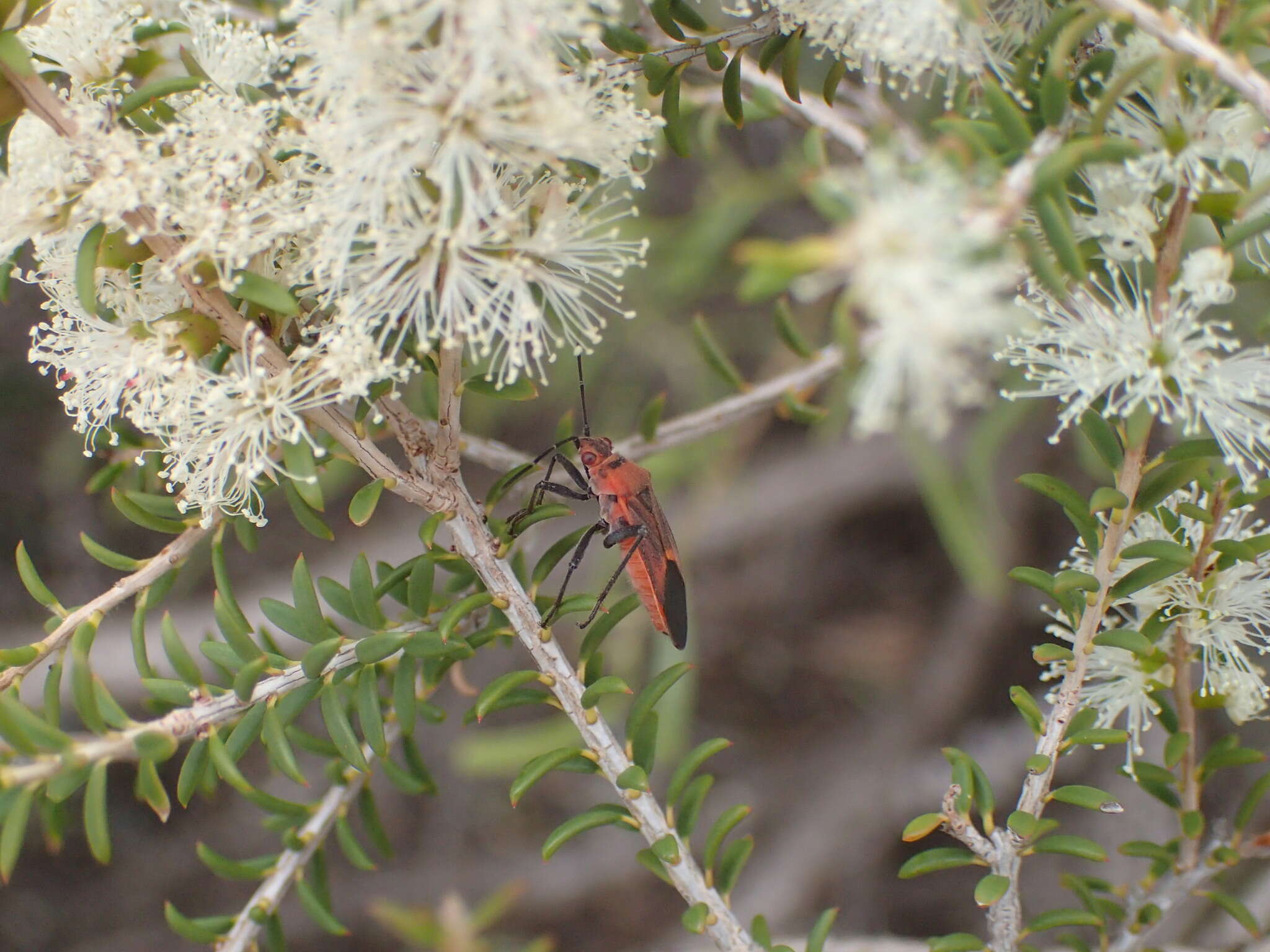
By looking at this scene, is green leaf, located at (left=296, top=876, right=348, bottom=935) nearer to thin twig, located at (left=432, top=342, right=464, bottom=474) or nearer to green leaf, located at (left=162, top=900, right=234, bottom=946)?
green leaf, located at (left=162, top=900, right=234, bottom=946)

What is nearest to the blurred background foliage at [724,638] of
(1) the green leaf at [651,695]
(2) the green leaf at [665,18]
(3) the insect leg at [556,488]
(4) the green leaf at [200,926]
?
(3) the insect leg at [556,488]

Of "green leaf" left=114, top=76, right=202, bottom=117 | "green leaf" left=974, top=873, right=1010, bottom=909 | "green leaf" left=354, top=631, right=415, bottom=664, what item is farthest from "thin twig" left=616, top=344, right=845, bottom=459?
"green leaf" left=114, top=76, right=202, bottom=117

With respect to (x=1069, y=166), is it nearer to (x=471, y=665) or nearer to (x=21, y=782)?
(x=21, y=782)

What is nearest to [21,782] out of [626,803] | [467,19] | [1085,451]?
[626,803]

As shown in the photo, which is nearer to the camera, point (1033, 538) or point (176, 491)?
point (176, 491)

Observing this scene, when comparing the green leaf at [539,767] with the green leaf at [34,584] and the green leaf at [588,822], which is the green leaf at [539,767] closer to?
the green leaf at [588,822]
